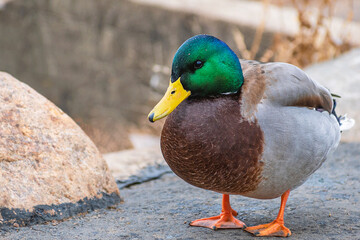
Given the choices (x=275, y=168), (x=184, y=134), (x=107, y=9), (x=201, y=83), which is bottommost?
(x=275, y=168)

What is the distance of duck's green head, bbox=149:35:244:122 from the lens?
2.63 meters

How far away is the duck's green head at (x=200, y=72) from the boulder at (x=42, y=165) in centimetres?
101

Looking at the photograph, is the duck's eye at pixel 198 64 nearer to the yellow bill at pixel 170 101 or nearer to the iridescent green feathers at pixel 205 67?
the iridescent green feathers at pixel 205 67

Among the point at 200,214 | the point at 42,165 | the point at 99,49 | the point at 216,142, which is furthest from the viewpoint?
the point at 99,49

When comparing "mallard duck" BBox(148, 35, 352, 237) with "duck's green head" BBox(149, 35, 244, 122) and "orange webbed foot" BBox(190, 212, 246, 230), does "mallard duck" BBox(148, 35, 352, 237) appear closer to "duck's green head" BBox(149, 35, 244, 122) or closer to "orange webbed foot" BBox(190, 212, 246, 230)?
"duck's green head" BBox(149, 35, 244, 122)

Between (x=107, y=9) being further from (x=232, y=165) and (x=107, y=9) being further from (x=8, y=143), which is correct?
(x=232, y=165)

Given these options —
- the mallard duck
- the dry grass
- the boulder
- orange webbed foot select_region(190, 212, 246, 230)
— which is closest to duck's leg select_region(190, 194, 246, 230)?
orange webbed foot select_region(190, 212, 246, 230)

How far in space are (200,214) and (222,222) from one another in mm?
300

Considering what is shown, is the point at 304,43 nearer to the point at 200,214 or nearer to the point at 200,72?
the point at 200,214

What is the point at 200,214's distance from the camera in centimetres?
343

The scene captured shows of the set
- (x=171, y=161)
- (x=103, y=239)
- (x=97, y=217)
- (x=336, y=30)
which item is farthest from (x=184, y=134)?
(x=336, y=30)

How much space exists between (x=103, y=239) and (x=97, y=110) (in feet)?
16.3

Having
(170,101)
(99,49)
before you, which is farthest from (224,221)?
(99,49)

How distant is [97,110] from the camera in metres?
7.82
